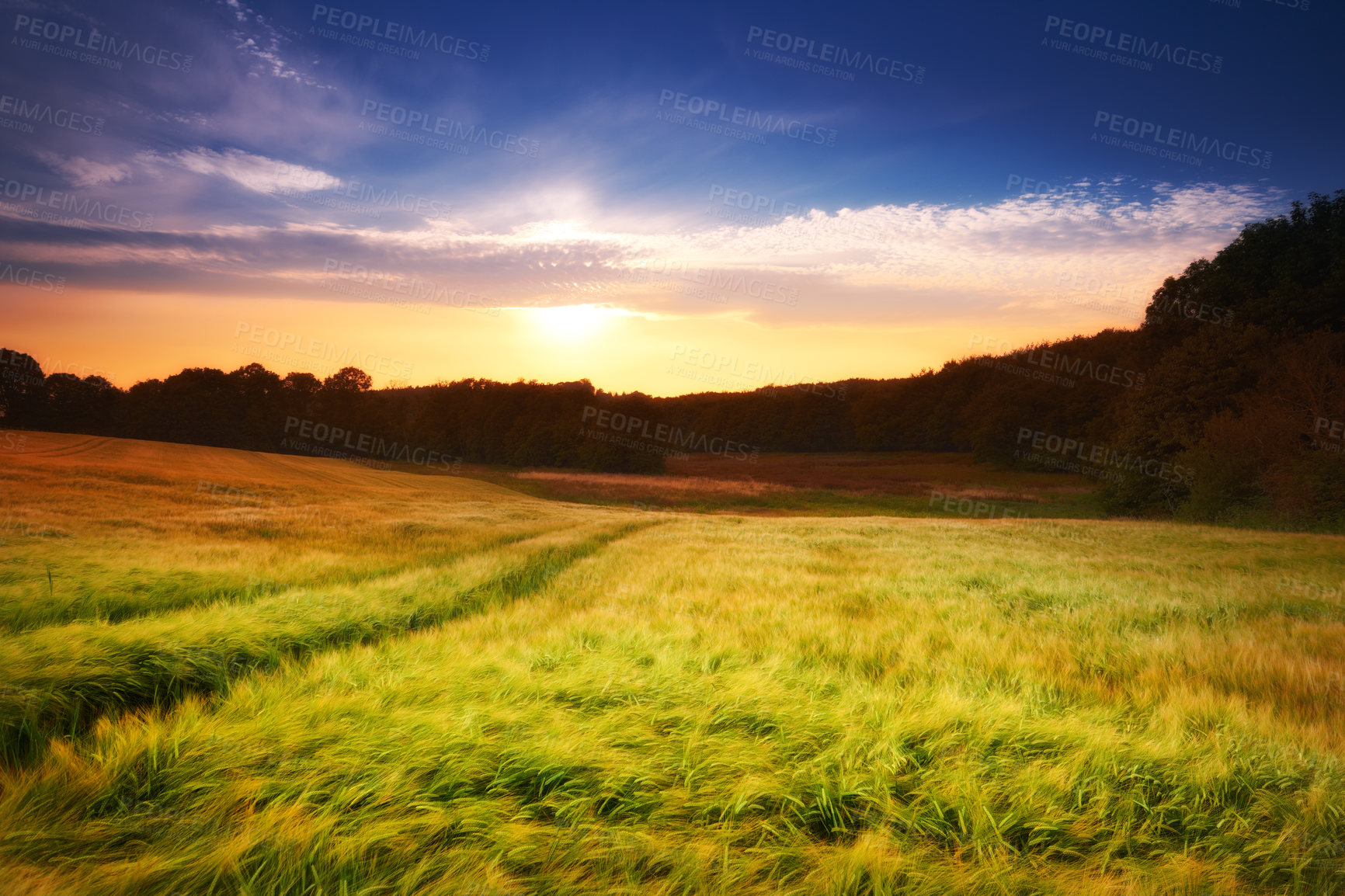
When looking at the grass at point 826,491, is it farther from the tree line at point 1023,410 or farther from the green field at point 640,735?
the green field at point 640,735

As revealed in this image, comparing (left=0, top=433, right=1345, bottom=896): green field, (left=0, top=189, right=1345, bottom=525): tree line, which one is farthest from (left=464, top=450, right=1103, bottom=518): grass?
(left=0, top=433, right=1345, bottom=896): green field

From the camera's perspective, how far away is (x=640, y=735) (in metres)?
3.15

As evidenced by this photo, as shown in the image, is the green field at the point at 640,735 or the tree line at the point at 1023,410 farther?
the tree line at the point at 1023,410

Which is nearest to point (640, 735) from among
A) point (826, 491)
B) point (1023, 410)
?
point (826, 491)

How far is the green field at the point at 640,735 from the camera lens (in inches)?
87.7

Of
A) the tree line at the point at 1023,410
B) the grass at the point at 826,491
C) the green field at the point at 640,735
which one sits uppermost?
the tree line at the point at 1023,410

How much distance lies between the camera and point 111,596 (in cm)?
511

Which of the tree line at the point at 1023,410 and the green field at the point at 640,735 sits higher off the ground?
the tree line at the point at 1023,410

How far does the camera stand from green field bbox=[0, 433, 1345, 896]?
2.23 meters

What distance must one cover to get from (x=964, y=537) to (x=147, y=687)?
15.3 metres

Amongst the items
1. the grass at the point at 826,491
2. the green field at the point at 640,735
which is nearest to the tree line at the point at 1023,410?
the grass at the point at 826,491

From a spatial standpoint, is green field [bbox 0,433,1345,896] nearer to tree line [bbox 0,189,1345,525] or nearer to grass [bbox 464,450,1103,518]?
grass [bbox 464,450,1103,518]

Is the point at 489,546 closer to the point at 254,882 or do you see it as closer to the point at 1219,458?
the point at 254,882

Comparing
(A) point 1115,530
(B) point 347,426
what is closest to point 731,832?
(A) point 1115,530
